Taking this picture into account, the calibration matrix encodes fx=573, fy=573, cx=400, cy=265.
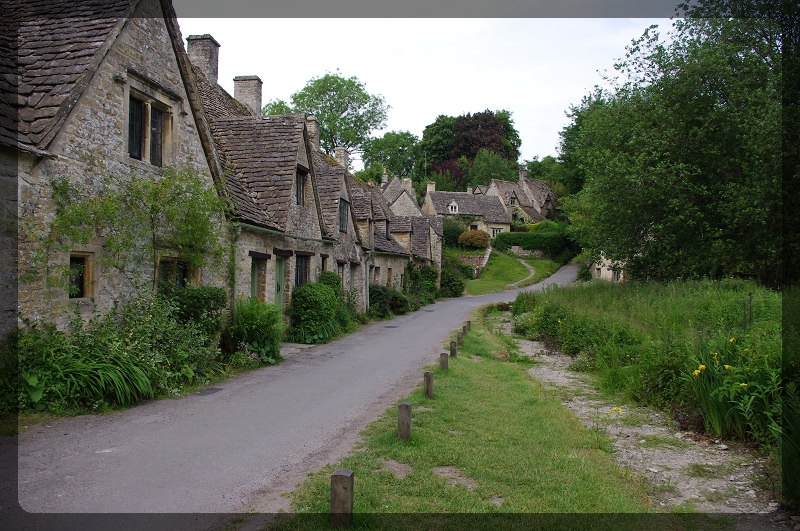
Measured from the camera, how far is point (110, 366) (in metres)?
9.06

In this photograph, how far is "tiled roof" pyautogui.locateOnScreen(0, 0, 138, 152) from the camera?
9.09 meters

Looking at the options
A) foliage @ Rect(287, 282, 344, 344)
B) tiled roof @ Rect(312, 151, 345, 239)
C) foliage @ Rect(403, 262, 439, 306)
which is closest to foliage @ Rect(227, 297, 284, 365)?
foliage @ Rect(287, 282, 344, 344)

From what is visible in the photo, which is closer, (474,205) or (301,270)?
(301,270)

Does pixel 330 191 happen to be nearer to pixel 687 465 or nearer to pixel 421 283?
pixel 421 283

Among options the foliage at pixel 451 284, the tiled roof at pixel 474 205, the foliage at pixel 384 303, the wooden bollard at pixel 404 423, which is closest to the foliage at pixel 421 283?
the foliage at pixel 451 284

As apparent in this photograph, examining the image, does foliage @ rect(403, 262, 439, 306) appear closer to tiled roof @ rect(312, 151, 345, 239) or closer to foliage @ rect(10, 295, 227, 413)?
tiled roof @ rect(312, 151, 345, 239)

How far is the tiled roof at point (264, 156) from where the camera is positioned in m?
17.2

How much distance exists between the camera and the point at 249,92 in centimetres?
2464

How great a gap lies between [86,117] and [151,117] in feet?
7.33

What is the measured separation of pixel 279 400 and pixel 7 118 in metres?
6.19

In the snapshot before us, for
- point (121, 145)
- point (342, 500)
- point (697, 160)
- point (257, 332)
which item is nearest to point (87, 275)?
point (121, 145)

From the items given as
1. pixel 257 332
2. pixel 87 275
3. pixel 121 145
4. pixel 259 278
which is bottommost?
pixel 257 332

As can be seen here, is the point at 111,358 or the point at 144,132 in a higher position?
the point at 144,132

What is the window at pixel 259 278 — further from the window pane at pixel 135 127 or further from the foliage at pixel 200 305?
the window pane at pixel 135 127
